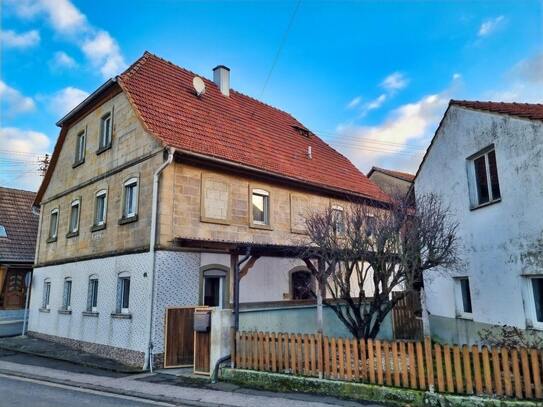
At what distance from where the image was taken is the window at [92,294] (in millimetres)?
14902

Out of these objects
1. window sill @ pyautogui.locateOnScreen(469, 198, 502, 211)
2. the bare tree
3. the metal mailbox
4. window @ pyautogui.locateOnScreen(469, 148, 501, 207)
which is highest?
window @ pyautogui.locateOnScreen(469, 148, 501, 207)

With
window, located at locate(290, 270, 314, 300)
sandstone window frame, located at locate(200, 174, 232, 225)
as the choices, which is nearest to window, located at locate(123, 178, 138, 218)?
sandstone window frame, located at locate(200, 174, 232, 225)

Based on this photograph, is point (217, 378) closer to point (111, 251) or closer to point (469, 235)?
point (111, 251)

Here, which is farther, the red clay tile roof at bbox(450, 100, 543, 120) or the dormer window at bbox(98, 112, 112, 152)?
the dormer window at bbox(98, 112, 112, 152)

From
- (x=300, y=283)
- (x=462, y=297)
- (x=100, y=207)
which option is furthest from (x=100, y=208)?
(x=462, y=297)

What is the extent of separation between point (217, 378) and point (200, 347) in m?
1.02

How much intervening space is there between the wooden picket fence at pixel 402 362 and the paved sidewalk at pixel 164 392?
29.8 inches

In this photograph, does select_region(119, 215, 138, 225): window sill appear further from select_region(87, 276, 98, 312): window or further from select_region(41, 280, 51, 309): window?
select_region(41, 280, 51, 309): window

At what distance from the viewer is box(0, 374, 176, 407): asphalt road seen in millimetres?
7758

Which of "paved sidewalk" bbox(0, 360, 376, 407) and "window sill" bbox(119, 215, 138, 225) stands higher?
"window sill" bbox(119, 215, 138, 225)

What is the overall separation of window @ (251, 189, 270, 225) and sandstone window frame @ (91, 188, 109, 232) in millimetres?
5460

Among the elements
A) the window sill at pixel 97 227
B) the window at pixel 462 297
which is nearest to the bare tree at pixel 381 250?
the window at pixel 462 297

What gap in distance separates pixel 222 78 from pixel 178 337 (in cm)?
1271

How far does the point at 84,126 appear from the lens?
58.0 feet
